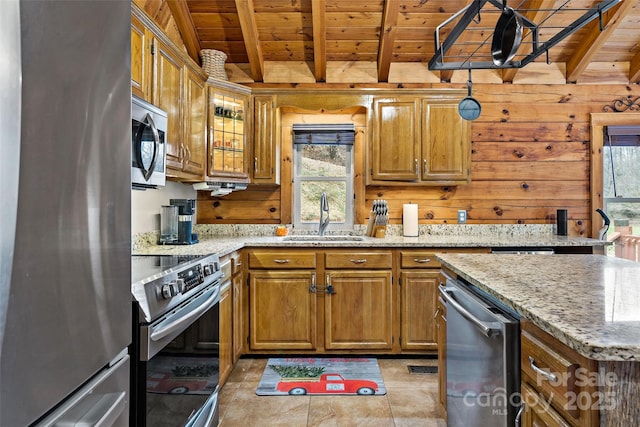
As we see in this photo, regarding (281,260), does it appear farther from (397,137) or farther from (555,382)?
(555,382)

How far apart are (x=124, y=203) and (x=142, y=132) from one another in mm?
1007

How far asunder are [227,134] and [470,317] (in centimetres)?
255

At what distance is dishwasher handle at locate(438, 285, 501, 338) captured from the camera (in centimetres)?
122

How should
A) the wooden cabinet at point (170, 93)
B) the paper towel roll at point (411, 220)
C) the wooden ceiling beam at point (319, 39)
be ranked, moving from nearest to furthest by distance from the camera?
1. the wooden cabinet at point (170, 93)
2. the wooden ceiling beam at point (319, 39)
3. the paper towel roll at point (411, 220)

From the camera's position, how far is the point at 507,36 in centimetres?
177

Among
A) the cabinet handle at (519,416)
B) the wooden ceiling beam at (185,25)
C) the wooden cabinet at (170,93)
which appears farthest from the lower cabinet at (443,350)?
the wooden ceiling beam at (185,25)

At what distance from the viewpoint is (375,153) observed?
11.2 feet

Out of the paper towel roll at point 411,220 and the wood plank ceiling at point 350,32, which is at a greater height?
the wood plank ceiling at point 350,32

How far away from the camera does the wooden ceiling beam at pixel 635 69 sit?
3566 mm

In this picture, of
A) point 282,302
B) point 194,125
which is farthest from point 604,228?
point 194,125

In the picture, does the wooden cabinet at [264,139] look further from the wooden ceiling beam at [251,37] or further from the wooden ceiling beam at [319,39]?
the wooden ceiling beam at [319,39]

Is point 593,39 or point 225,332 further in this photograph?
point 593,39

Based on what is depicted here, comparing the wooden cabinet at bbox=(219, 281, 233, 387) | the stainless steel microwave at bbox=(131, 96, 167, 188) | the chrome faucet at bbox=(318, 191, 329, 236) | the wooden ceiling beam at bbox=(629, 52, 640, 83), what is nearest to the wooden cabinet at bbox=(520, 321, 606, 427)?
the stainless steel microwave at bbox=(131, 96, 167, 188)

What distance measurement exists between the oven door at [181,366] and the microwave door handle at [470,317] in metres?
1.17
